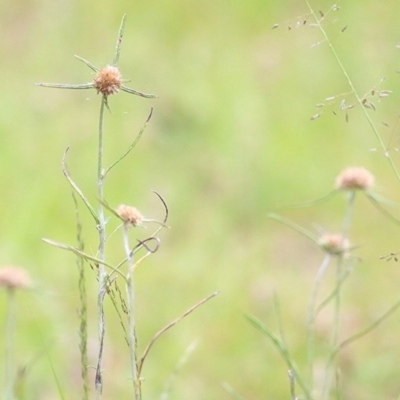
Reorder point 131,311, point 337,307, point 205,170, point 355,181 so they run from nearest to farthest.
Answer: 1. point 131,311
2. point 337,307
3. point 355,181
4. point 205,170

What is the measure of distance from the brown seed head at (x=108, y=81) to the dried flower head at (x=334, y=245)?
0.44 metres

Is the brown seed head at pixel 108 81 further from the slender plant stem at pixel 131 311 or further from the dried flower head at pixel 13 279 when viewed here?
the dried flower head at pixel 13 279

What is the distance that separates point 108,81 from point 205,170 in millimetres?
2249

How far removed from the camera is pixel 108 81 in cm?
69

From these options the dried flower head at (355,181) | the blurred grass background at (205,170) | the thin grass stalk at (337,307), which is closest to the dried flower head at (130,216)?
the thin grass stalk at (337,307)

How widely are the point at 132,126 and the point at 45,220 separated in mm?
479

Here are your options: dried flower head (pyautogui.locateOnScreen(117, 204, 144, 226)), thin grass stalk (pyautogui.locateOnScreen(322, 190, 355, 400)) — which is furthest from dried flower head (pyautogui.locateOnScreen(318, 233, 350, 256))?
dried flower head (pyautogui.locateOnScreen(117, 204, 144, 226))

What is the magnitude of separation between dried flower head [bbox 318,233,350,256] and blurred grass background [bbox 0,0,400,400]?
1.00 meters

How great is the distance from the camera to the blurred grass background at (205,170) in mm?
2350

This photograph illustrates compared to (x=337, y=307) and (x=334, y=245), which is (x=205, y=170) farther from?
(x=337, y=307)

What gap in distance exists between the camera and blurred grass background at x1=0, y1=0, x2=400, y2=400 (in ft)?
7.71

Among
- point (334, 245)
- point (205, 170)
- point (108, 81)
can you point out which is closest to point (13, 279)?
point (334, 245)

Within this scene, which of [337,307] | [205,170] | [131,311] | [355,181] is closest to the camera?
[131,311]

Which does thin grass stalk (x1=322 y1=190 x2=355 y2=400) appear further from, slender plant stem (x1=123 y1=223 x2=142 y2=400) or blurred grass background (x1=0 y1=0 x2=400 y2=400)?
blurred grass background (x1=0 y1=0 x2=400 y2=400)
